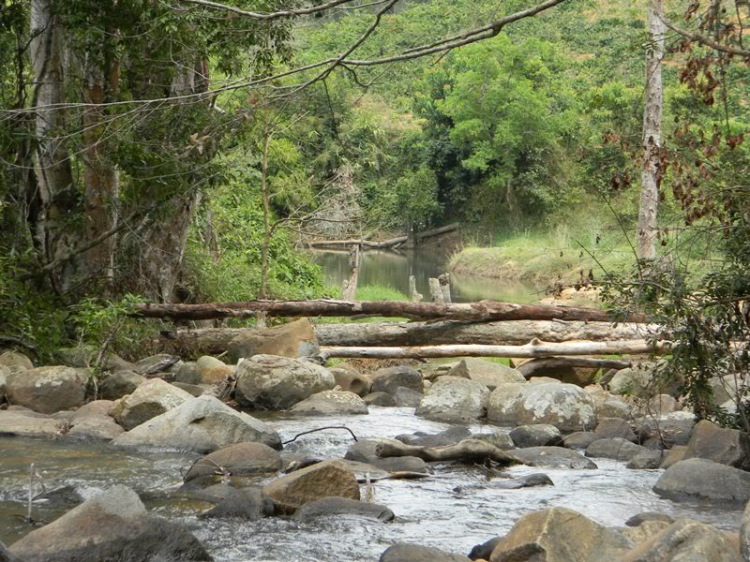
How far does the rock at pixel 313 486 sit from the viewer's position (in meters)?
5.88

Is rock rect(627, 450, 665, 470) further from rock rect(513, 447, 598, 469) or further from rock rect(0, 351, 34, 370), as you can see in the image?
rock rect(0, 351, 34, 370)

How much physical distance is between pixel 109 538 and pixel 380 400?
6103mm

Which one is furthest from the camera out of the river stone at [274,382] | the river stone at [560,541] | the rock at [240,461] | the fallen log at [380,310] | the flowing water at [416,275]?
the flowing water at [416,275]

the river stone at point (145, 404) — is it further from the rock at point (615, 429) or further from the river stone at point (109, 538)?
the rock at point (615, 429)

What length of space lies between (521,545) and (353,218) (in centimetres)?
1196

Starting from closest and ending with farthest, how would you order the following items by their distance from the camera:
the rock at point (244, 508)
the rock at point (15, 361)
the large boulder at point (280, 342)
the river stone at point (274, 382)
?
1. the rock at point (244, 508)
2. the river stone at point (274, 382)
3. the rock at point (15, 361)
4. the large boulder at point (280, 342)

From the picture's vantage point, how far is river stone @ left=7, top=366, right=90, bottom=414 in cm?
891

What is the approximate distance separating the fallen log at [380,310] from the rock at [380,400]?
142cm

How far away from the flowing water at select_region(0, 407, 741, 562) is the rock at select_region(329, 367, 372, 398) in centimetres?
262

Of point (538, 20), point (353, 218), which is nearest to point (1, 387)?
point (353, 218)

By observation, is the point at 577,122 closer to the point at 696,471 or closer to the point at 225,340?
the point at 225,340

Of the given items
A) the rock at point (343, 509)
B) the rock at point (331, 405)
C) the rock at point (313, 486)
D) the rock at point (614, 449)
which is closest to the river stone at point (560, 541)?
the rock at point (343, 509)

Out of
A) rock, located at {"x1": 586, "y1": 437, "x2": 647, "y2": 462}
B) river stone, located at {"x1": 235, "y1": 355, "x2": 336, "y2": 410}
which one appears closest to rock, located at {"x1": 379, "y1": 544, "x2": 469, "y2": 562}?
rock, located at {"x1": 586, "y1": 437, "x2": 647, "y2": 462}

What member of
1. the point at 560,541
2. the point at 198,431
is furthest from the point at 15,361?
the point at 560,541
